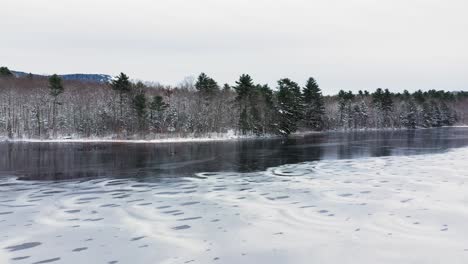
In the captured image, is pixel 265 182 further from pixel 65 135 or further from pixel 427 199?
pixel 65 135

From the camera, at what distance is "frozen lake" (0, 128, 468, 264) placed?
1027 centimetres

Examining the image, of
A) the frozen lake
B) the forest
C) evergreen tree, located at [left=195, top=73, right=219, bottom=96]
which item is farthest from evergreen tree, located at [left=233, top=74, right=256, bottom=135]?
the frozen lake

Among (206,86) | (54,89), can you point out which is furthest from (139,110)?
(54,89)

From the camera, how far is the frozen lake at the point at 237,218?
1027 cm

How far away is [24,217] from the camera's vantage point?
14.5m

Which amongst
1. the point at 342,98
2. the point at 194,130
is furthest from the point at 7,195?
the point at 342,98

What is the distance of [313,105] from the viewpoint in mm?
118000

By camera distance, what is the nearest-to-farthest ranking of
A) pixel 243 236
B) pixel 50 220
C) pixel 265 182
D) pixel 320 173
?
pixel 243 236 → pixel 50 220 → pixel 265 182 → pixel 320 173

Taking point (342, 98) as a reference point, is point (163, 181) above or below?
below

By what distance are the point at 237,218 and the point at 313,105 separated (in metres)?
107

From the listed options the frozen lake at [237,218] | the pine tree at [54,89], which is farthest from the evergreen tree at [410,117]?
the frozen lake at [237,218]

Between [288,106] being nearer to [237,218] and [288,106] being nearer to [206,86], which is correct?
[206,86]

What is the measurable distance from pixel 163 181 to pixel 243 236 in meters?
12.4

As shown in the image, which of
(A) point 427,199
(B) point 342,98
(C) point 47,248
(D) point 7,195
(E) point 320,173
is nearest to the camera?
(C) point 47,248
